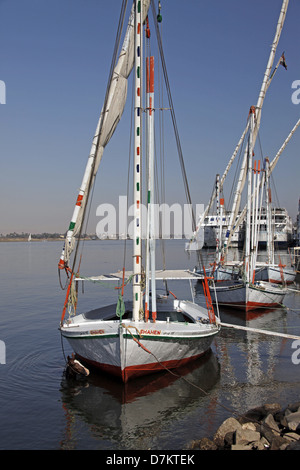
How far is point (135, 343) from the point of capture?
1508cm

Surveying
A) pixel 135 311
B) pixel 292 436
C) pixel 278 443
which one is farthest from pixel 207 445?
pixel 135 311

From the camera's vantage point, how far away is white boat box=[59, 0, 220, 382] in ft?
50.5

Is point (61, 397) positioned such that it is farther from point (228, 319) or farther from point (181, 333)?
point (228, 319)

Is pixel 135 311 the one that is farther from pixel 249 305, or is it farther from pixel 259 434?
pixel 249 305

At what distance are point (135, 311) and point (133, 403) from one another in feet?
11.3

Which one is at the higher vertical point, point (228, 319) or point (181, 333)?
point (181, 333)

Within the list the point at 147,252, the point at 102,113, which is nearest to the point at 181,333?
the point at 147,252

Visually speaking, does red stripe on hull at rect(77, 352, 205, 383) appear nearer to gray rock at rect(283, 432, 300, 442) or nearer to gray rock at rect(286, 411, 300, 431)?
gray rock at rect(286, 411, 300, 431)

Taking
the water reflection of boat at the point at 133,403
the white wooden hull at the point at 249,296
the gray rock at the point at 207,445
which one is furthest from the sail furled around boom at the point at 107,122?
the white wooden hull at the point at 249,296

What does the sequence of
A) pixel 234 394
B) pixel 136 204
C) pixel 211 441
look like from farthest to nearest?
pixel 136 204, pixel 234 394, pixel 211 441

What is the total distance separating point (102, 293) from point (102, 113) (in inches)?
1127

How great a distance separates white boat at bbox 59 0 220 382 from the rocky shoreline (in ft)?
14.5

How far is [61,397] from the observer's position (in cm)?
1559

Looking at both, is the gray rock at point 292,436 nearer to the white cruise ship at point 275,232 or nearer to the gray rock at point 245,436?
the gray rock at point 245,436
